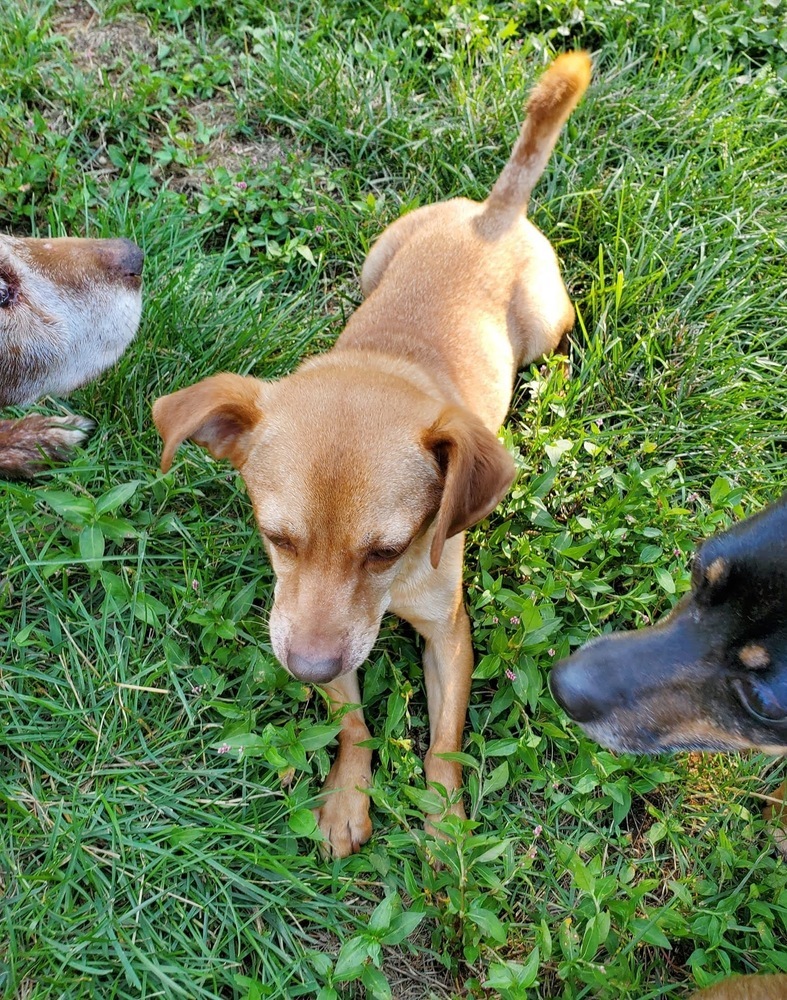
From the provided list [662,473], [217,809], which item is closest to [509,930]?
[217,809]

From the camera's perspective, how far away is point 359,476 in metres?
2.84

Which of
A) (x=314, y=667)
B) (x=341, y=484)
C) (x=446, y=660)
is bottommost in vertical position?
(x=446, y=660)

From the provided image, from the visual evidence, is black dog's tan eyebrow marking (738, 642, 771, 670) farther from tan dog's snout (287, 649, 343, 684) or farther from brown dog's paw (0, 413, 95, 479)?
brown dog's paw (0, 413, 95, 479)

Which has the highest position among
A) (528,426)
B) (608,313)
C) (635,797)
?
(608,313)

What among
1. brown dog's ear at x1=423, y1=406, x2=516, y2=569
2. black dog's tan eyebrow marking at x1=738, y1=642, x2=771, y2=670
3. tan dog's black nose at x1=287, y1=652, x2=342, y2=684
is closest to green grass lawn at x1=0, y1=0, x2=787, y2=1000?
tan dog's black nose at x1=287, y1=652, x2=342, y2=684

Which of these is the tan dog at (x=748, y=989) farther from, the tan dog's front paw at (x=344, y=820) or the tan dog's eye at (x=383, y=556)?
the tan dog's eye at (x=383, y=556)

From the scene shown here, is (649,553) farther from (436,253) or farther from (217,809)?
(217,809)

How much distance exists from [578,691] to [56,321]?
116 inches

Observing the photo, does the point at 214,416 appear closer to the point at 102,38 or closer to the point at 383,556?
the point at 383,556

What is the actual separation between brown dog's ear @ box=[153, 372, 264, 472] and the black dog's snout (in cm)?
149

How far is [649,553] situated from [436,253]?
1.80 metres

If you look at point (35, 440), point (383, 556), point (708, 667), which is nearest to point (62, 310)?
point (35, 440)

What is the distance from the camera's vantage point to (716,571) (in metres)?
2.70

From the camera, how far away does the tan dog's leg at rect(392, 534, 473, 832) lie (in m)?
3.43
